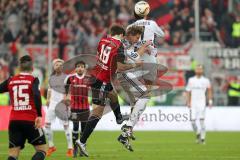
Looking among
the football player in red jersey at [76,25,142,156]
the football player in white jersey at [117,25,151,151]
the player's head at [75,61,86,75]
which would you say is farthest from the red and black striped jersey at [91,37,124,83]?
the player's head at [75,61,86,75]

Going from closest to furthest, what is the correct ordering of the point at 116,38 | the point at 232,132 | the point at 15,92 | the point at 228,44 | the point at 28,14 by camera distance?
the point at 15,92 < the point at 116,38 < the point at 232,132 < the point at 228,44 < the point at 28,14

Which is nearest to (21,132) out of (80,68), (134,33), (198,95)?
(134,33)

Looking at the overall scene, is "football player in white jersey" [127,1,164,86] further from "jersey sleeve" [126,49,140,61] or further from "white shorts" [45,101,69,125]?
"white shorts" [45,101,69,125]

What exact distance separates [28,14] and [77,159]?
19.4 m

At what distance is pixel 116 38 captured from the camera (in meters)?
18.9

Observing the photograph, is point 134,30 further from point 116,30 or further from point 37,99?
point 37,99

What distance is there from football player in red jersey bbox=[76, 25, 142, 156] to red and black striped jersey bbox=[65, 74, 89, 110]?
211 cm

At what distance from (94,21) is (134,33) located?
62.6 feet

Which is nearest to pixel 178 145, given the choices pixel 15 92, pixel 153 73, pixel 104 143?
pixel 104 143

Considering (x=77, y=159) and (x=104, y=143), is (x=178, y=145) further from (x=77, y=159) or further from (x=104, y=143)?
(x=77, y=159)

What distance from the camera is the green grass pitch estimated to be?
19688 millimetres

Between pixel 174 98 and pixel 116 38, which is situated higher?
pixel 116 38

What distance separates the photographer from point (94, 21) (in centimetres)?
3738

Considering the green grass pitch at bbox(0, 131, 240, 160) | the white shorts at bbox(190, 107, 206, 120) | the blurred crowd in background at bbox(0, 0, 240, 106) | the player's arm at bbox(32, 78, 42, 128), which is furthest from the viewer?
the blurred crowd in background at bbox(0, 0, 240, 106)
